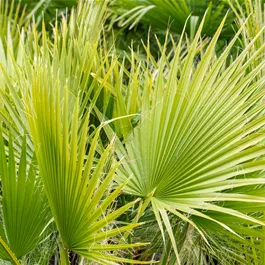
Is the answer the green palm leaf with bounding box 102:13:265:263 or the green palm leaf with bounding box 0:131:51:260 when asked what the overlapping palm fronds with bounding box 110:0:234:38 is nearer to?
the green palm leaf with bounding box 102:13:265:263

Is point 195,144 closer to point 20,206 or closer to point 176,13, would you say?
point 20,206

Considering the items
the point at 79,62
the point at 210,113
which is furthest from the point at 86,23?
the point at 210,113

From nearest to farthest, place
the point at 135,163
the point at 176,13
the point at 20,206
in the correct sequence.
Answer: the point at 20,206 < the point at 135,163 < the point at 176,13

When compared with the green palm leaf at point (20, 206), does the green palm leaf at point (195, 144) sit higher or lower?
higher

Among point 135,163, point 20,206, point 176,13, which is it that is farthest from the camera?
point 176,13

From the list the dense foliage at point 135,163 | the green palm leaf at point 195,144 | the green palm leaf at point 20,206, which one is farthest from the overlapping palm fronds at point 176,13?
the green palm leaf at point 20,206

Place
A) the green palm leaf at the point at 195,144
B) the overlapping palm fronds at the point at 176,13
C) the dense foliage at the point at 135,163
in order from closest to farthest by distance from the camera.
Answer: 1. the dense foliage at the point at 135,163
2. the green palm leaf at the point at 195,144
3. the overlapping palm fronds at the point at 176,13

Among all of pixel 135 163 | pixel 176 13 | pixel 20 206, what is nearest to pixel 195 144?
pixel 135 163

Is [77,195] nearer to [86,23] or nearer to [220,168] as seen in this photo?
[220,168]

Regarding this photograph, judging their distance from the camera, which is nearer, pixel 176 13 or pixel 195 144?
pixel 195 144

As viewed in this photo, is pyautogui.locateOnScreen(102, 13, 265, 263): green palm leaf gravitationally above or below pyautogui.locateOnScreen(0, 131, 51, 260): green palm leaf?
above

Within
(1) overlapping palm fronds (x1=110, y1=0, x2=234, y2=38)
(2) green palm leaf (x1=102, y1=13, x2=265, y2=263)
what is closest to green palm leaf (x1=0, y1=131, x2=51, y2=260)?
(2) green palm leaf (x1=102, y1=13, x2=265, y2=263)

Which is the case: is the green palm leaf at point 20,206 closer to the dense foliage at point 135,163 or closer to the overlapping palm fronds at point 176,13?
the dense foliage at point 135,163

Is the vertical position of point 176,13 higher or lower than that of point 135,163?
higher
